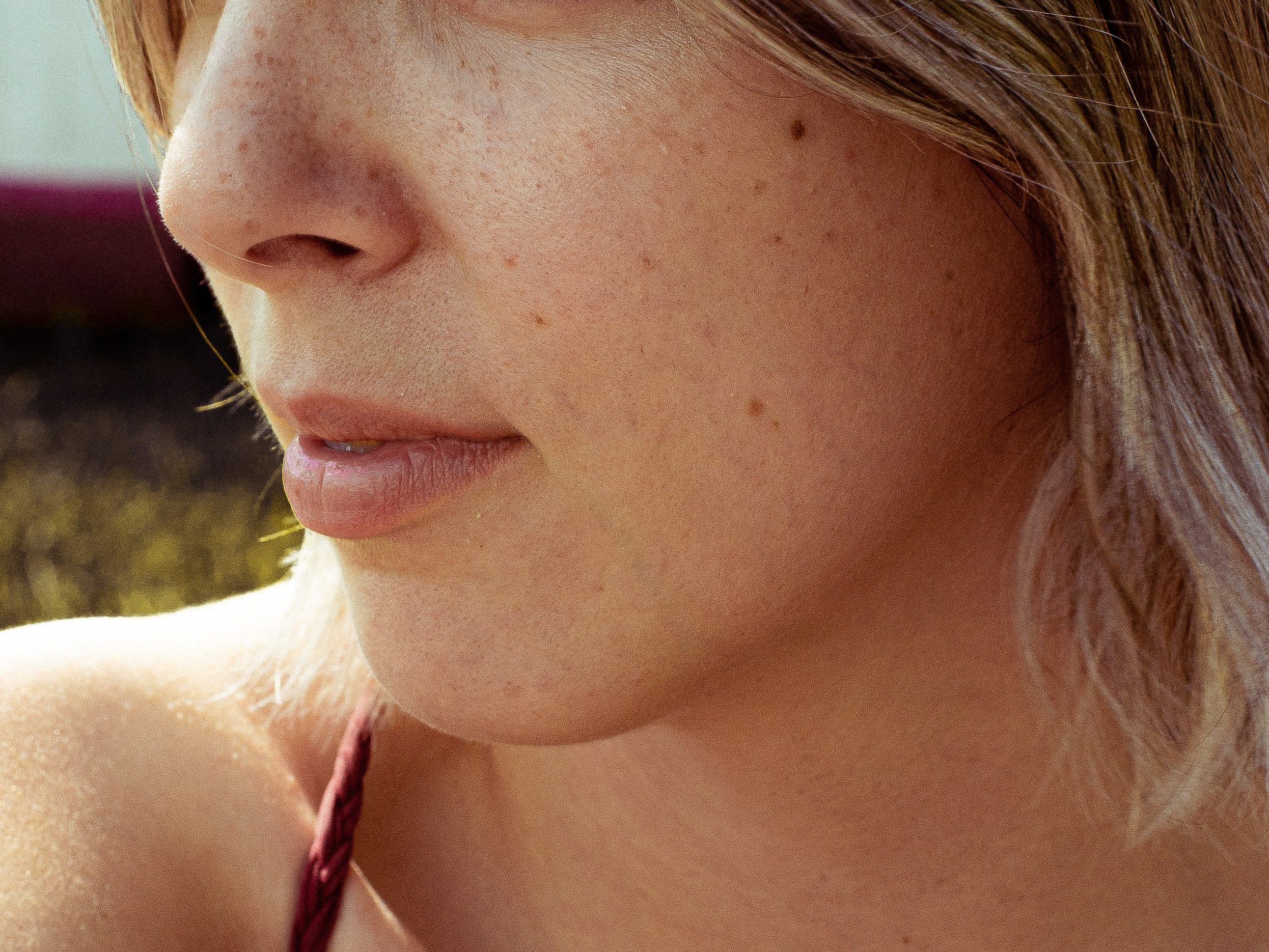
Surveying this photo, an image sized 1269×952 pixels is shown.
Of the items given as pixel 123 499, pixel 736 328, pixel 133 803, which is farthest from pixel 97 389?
pixel 736 328

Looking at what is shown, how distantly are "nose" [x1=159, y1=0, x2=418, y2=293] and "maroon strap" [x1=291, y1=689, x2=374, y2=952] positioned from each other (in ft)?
1.97

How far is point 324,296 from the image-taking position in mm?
935

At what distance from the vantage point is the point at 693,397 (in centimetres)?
93

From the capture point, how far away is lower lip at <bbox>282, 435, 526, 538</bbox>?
3.16 feet

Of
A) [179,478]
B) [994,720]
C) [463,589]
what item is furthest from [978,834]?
[179,478]

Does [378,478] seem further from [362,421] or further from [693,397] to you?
[693,397]

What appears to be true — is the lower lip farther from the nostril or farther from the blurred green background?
the blurred green background

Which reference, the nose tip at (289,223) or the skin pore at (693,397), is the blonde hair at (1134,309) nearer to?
the skin pore at (693,397)

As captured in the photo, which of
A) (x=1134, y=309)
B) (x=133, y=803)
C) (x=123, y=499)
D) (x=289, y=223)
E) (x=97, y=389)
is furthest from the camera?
(x=97, y=389)

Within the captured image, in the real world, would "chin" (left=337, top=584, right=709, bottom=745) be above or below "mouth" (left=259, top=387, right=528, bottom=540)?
below

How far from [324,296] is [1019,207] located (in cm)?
52

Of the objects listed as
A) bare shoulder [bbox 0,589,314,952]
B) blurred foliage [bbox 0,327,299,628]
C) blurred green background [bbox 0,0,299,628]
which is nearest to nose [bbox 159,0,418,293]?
bare shoulder [bbox 0,589,314,952]

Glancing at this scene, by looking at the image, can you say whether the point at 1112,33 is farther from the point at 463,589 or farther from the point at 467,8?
the point at 463,589

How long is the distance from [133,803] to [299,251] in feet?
1.93
